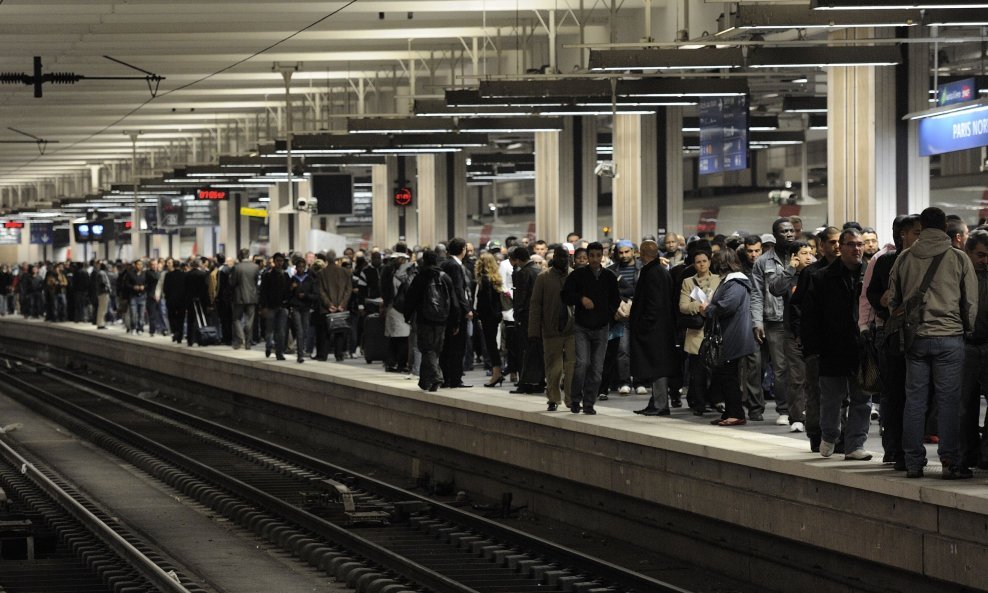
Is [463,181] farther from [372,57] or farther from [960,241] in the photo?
[960,241]

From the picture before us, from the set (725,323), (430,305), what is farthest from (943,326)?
(430,305)

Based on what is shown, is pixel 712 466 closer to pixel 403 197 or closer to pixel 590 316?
pixel 590 316

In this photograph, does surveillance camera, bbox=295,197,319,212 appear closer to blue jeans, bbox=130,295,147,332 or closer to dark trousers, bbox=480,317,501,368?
→ blue jeans, bbox=130,295,147,332

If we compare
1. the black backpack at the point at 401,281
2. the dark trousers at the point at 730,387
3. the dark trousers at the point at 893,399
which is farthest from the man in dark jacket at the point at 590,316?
the black backpack at the point at 401,281

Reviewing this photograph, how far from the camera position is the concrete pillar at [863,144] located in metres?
18.8

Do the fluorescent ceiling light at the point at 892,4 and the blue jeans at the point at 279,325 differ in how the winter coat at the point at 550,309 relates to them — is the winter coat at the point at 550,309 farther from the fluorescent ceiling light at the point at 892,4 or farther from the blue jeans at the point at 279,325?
the blue jeans at the point at 279,325

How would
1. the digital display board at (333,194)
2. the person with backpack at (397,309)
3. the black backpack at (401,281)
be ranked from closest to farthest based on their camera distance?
A: the black backpack at (401,281) → the person with backpack at (397,309) → the digital display board at (333,194)

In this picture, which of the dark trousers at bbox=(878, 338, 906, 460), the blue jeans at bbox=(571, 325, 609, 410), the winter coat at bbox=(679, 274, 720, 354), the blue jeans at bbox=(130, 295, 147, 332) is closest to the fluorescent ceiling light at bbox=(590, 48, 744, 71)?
the winter coat at bbox=(679, 274, 720, 354)

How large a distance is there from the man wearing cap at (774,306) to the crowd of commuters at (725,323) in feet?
0.05

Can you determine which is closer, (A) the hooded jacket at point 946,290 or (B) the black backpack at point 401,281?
(A) the hooded jacket at point 946,290

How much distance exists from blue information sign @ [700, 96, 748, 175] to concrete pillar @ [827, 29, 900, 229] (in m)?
2.96

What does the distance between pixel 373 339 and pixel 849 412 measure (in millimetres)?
13226

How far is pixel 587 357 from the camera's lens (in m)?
13.6

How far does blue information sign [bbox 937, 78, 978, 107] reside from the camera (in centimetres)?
1716
